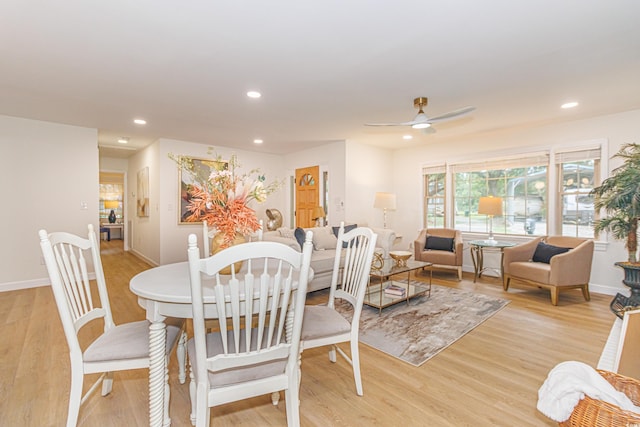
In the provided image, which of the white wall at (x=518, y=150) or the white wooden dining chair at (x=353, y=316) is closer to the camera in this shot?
the white wooden dining chair at (x=353, y=316)

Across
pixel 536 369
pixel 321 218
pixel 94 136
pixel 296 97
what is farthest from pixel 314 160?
pixel 536 369

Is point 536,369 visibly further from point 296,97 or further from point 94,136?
point 94,136

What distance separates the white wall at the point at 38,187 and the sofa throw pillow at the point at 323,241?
3.74 m

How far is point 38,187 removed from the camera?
4.38 m

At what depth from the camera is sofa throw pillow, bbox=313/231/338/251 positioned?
4.59 meters

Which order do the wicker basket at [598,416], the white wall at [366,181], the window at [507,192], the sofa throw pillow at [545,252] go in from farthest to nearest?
the white wall at [366,181]
the window at [507,192]
the sofa throw pillow at [545,252]
the wicker basket at [598,416]

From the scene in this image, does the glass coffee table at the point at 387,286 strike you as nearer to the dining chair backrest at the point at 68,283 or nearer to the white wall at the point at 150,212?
the dining chair backrest at the point at 68,283

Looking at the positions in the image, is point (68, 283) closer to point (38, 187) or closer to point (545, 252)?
point (38, 187)

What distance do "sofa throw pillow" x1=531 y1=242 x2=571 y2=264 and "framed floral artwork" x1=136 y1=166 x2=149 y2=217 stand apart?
708cm

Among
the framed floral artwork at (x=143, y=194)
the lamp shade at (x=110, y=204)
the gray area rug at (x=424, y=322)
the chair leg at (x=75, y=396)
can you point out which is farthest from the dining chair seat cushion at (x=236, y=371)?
the lamp shade at (x=110, y=204)

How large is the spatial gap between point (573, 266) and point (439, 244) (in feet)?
6.11

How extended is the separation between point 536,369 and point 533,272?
6.70 ft

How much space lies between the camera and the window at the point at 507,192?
472cm

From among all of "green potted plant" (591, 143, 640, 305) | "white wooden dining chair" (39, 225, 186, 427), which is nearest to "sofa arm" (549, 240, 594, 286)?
"green potted plant" (591, 143, 640, 305)
